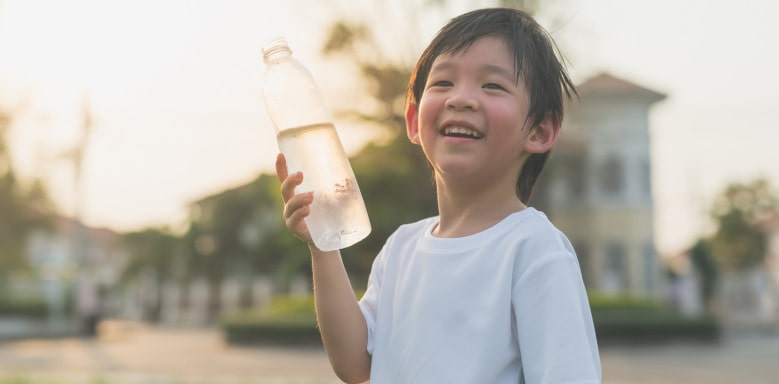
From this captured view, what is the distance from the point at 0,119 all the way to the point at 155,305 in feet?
46.0

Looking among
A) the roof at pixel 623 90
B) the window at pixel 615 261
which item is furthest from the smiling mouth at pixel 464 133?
the window at pixel 615 261

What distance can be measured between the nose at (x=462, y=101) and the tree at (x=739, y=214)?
5072 cm

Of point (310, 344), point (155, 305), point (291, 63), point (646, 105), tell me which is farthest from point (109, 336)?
point (291, 63)

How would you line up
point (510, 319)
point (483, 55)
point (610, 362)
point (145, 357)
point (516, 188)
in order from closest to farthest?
1. point (510, 319)
2. point (483, 55)
3. point (516, 188)
4. point (610, 362)
5. point (145, 357)

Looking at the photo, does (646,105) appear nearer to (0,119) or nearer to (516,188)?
(0,119)

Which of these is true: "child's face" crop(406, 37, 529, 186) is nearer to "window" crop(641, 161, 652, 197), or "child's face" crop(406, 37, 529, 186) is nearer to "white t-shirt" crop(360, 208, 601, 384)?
"white t-shirt" crop(360, 208, 601, 384)

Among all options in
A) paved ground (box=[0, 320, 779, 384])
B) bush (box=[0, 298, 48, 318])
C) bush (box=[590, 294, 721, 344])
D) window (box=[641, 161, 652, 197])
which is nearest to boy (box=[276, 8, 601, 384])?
paved ground (box=[0, 320, 779, 384])

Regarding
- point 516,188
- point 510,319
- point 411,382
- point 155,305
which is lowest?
point 155,305

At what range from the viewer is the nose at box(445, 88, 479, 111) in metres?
1.68

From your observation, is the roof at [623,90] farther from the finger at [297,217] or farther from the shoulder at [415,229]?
the finger at [297,217]

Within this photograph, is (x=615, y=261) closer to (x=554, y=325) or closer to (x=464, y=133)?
(x=464, y=133)

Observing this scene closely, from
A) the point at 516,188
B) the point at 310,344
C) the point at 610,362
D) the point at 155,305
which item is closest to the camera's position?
the point at 516,188

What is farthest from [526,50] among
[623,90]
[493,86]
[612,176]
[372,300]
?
[623,90]

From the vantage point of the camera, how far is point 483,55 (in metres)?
1.73
